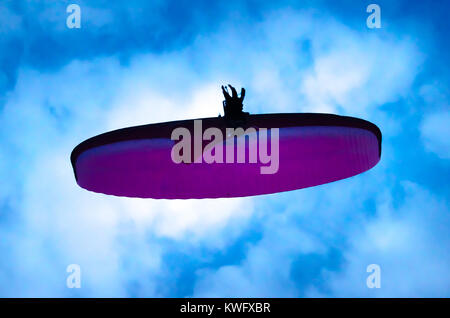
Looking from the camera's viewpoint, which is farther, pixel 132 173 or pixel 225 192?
pixel 225 192

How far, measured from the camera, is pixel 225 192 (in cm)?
404

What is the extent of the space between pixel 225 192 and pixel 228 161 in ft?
1.52

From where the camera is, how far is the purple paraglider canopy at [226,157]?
3117mm

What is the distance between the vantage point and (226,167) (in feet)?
12.5

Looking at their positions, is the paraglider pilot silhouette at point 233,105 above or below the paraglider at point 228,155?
above

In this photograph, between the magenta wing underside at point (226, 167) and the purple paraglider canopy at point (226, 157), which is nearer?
the purple paraglider canopy at point (226, 157)

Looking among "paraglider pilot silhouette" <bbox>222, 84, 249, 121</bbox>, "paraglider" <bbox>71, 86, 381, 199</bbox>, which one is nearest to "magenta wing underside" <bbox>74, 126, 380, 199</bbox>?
"paraglider" <bbox>71, 86, 381, 199</bbox>

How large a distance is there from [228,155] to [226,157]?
48 millimetres

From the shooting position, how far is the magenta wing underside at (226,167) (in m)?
3.25

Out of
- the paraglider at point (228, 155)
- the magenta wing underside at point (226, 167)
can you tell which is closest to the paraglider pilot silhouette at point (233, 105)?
the paraglider at point (228, 155)

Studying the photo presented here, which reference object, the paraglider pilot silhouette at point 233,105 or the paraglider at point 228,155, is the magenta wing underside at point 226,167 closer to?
the paraglider at point 228,155
